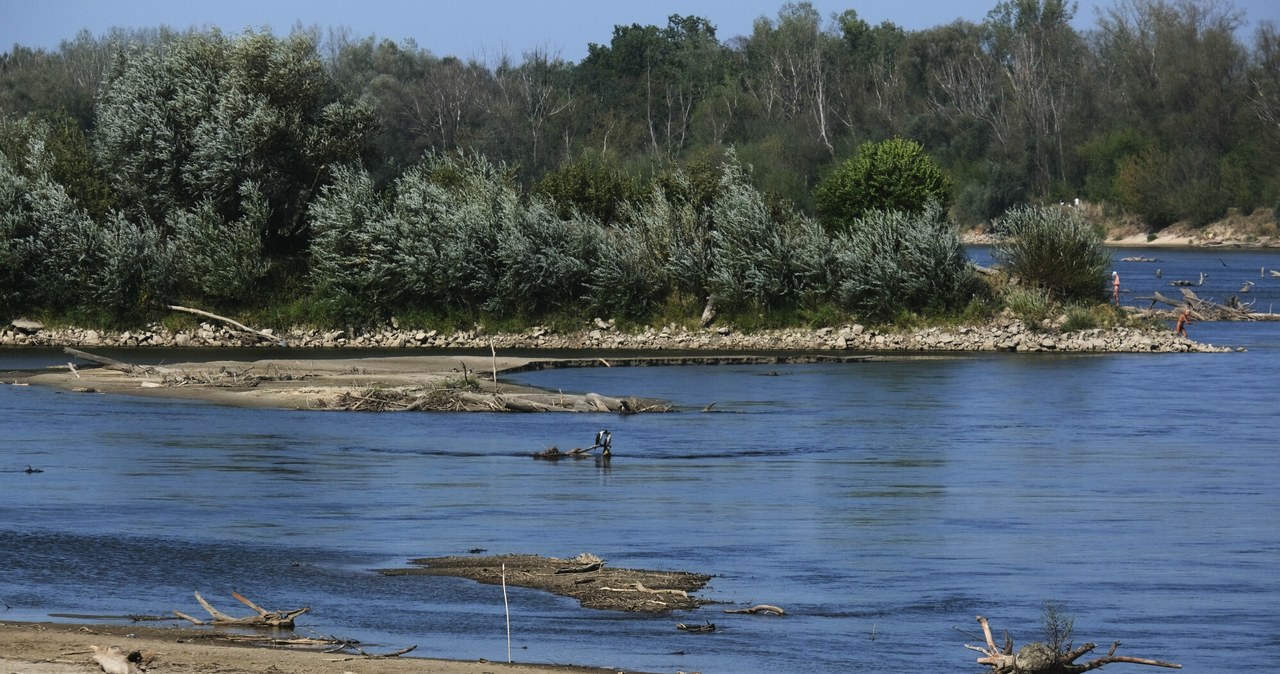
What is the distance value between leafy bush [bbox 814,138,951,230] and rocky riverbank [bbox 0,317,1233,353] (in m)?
5.36

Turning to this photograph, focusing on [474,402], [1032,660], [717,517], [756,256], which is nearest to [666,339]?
[756,256]

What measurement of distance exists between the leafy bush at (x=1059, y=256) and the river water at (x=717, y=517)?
13.8 meters

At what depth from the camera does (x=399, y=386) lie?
5009cm

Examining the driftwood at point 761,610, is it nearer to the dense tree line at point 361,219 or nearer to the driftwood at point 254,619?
the driftwood at point 254,619

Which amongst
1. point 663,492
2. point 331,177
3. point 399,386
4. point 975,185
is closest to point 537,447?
point 663,492

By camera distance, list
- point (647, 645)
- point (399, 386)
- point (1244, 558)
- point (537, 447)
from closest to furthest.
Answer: point (647, 645)
point (1244, 558)
point (537, 447)
point (399, 386)

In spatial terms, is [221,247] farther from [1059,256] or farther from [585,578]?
[585,578]

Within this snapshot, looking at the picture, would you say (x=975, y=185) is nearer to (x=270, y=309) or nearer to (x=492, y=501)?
(x=270, y=309)

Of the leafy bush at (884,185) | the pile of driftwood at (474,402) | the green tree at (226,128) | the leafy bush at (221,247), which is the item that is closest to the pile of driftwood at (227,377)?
the pile of driftwood at (474,402)

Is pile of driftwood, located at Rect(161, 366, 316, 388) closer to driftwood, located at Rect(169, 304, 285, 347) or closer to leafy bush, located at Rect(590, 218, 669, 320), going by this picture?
driftwood, located at Rect(169, 304, 285, 347)

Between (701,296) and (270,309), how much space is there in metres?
18.4

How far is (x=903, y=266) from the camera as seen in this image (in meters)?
64.9

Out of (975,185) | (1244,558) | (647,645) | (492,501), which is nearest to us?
(647,645)

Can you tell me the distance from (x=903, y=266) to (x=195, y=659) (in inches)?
1980
